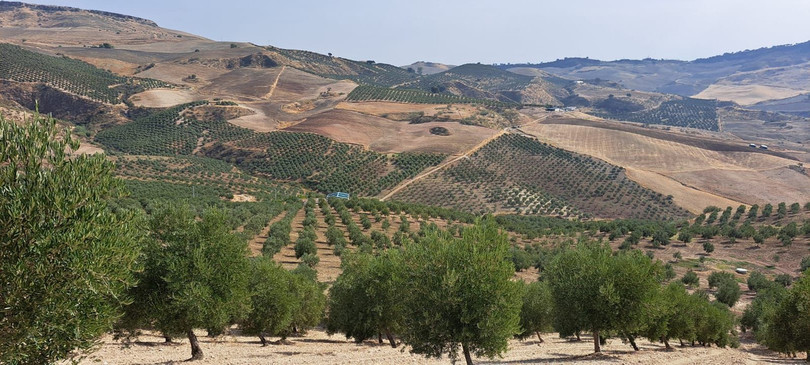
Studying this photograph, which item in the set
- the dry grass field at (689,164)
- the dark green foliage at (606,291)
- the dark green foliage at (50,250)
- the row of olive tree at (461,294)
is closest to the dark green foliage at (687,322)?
the dark green foliage at (606,291)

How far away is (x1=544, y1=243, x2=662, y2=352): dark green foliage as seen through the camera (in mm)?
27547

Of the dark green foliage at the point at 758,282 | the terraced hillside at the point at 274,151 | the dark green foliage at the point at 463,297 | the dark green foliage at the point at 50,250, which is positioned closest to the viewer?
the dark green foliage at the point at 50,250

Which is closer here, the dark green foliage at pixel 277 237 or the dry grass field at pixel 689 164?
the dark green foliage at pixel 277 237

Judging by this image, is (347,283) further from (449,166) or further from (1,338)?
(449,166)

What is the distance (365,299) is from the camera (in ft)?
107

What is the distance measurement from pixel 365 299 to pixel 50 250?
70.1ft

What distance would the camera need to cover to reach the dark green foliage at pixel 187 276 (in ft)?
73.1

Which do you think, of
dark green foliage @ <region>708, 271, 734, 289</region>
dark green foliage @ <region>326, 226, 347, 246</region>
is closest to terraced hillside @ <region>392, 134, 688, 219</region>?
dark green foliage @ <region>708, 271, 734, 289</region>

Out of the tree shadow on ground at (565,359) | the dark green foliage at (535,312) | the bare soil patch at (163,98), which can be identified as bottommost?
the dark green foliage at (535,312)

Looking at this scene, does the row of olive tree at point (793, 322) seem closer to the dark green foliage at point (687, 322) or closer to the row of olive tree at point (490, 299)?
the dark green foliage at point (687, 322)

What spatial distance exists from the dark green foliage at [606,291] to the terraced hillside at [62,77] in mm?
185290

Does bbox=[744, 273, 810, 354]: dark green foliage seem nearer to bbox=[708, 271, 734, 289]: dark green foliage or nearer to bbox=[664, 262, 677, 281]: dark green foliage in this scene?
bbox=[664, 262, 677, 281]: dark green foliage

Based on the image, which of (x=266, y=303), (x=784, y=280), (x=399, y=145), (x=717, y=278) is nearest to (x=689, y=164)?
(x=399, y=145)

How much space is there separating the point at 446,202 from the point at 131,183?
2526 inches
